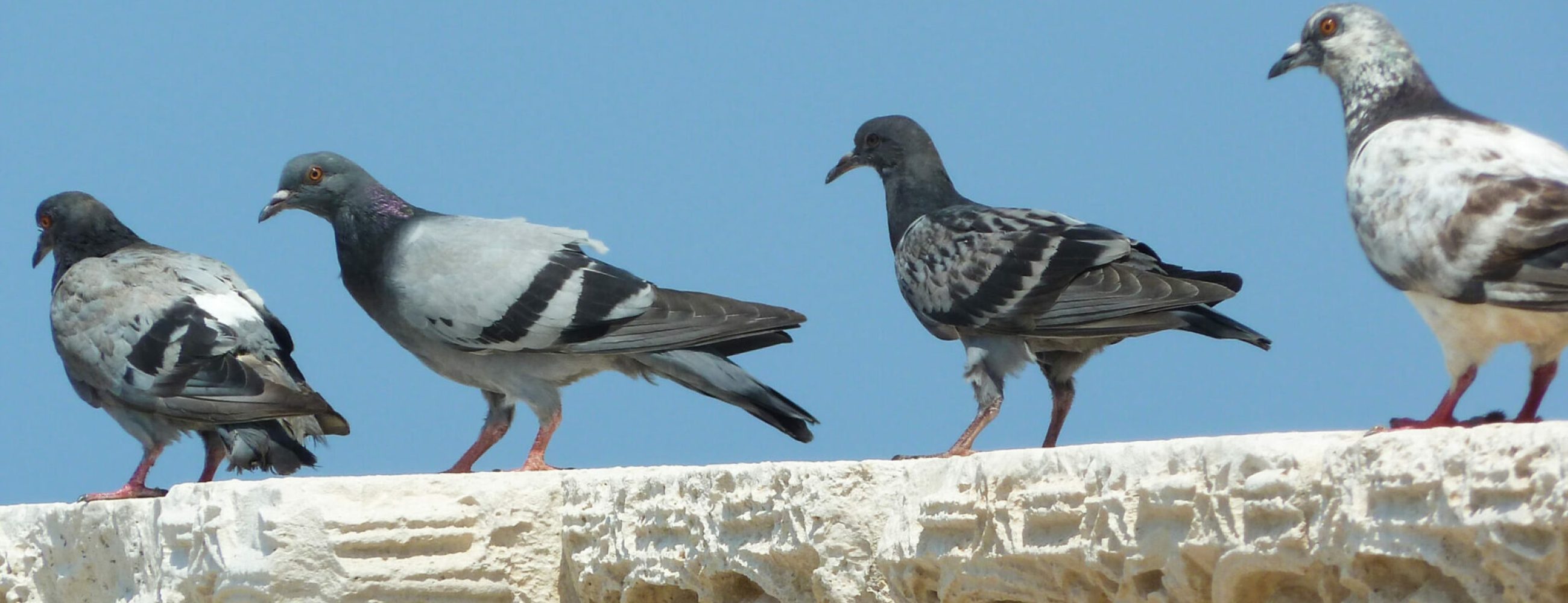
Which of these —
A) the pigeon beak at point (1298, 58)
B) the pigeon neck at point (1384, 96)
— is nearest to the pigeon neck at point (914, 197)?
the pigeon beak at point (1298, 58)

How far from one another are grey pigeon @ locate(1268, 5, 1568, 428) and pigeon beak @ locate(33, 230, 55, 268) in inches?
271

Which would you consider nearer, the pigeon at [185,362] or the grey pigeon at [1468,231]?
the grey pigeon at [1468,231]

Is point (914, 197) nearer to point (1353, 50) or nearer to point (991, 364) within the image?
point (991, 364)

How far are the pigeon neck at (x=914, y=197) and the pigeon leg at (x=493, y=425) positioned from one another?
1839 millimetres

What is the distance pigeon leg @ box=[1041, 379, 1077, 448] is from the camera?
659 cm

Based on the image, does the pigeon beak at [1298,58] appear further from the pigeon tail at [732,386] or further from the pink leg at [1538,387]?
the pigeon tail at [732,386]

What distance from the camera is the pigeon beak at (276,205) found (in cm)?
746

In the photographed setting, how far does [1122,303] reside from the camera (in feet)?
19.4

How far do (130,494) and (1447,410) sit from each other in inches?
217

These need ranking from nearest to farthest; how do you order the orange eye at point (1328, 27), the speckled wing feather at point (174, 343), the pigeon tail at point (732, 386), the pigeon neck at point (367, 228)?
1. the orange eye at point (1328, 27)
2. the pigeon tail at point (732, 386)
3. the speckled wing feather at point (174, 343)
4. the pigeon neck at point (367, 228)

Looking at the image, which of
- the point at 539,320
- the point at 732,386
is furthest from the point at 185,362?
the point at 732,386

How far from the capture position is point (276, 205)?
747 centimetres

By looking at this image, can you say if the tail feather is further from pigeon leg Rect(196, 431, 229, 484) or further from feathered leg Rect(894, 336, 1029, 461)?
feathered leg Rect(894, 336, 1029, 461)

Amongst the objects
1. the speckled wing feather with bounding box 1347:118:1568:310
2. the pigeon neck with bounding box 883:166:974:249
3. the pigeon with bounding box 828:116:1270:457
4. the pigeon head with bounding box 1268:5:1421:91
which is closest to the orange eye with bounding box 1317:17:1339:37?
the pigeon head with bounding box 1268:5:1421:91
